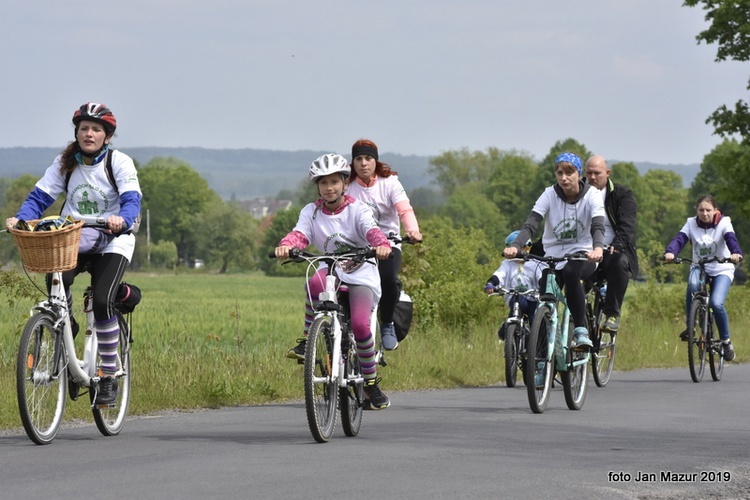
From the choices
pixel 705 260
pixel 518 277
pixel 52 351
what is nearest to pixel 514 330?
pixel 518 277

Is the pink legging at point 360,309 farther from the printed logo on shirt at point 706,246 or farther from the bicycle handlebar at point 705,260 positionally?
the printed logo on shirt at point 706,246

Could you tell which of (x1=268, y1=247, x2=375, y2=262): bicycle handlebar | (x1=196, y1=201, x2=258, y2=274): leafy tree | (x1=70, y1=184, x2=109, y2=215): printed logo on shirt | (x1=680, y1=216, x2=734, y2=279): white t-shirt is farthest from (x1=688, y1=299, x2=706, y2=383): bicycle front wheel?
(x1=196, y1=201, x2=258, y2=274): leafy tree

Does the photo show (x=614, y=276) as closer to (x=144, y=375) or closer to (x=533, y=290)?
(x=533, y=290)

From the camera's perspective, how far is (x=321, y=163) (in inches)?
349

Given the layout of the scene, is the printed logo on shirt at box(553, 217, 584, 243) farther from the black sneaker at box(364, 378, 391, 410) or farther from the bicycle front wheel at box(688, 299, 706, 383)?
the bicycle front wheel at box(688, 299, 706, 383)

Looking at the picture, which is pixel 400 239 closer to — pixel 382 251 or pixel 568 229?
pixel 568 229

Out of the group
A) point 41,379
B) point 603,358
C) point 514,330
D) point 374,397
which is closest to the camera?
point 41,379

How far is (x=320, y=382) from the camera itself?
826 cm

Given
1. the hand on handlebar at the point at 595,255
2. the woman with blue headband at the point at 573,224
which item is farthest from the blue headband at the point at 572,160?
the hand on handlebar at the point at 595,255

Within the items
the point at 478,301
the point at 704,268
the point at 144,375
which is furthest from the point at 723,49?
the point at 144,375

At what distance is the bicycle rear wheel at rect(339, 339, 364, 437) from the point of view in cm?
866

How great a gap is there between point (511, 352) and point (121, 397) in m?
4.93

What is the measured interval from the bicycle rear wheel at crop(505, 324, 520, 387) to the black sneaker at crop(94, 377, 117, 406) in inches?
200

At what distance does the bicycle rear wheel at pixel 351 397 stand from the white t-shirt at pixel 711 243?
7163 millimetres
